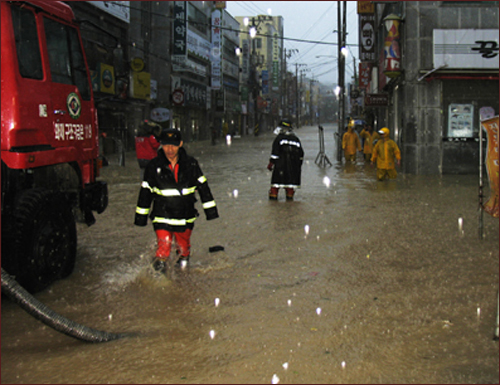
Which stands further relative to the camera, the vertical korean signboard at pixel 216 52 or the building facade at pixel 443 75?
the vertical korean signboard at pixel 216 52

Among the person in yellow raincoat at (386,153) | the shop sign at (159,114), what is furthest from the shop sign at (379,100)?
the shop sign at (159,114)

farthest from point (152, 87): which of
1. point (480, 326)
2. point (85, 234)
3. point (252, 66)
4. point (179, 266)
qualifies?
point (252, 66)

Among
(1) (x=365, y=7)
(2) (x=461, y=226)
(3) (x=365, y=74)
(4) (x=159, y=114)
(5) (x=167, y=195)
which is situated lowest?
(2) (x=461, y=226)

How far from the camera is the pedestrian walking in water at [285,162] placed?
11.8 metres

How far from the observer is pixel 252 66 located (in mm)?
84250

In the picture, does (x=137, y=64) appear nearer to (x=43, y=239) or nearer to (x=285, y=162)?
(x=285, y=162)

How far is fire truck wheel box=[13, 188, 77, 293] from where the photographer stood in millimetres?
5184

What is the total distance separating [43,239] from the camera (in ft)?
18.2

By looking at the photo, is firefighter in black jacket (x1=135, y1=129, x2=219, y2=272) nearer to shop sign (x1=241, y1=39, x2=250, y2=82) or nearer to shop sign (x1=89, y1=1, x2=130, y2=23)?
shop sign (x1=89, y1=1, x2=130, y2=23)

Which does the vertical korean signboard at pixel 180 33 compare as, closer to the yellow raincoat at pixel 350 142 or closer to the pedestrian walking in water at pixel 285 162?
the yellow raincoat at pixel 350 142

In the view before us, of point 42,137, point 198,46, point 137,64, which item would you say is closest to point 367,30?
point 137,64

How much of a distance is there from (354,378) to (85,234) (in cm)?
594

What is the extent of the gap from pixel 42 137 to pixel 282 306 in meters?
2.94

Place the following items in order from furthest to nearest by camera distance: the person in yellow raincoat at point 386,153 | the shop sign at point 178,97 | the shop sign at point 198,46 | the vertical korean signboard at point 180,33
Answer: the shop sign at point 198,46 → the shop sign at point 178,97 → the vertical korean signboard at point 180,33 → the person in yellow raincoat at point 386,153
